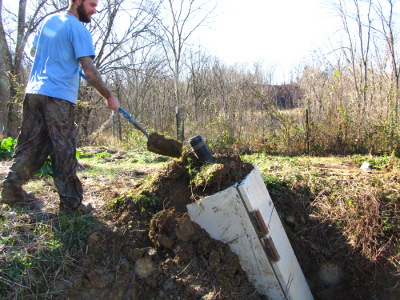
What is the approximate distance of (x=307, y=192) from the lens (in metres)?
4.14

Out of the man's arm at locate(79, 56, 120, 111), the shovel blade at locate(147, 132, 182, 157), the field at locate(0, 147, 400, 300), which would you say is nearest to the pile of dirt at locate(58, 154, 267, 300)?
the field at locate(0, 147, 400, 300)

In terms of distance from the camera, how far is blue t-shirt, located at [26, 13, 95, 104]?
2.55 meters

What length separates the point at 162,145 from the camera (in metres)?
3.29

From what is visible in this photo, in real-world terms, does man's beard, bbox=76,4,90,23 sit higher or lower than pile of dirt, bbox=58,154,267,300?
higher

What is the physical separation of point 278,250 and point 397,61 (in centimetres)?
675

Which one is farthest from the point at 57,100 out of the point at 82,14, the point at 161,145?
the point at 161,145

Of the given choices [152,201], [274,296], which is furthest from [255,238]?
[152,201]

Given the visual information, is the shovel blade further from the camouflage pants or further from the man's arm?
the camouflage pants

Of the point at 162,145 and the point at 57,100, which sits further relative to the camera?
the point at 162,145

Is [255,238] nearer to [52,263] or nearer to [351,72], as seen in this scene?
[52,263]

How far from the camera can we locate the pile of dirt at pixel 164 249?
250 centimetres

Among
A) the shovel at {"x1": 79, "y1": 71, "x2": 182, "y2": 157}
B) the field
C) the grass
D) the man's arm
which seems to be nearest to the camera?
the field

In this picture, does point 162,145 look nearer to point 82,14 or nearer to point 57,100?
point 57,100

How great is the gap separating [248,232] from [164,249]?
2.51 feet
